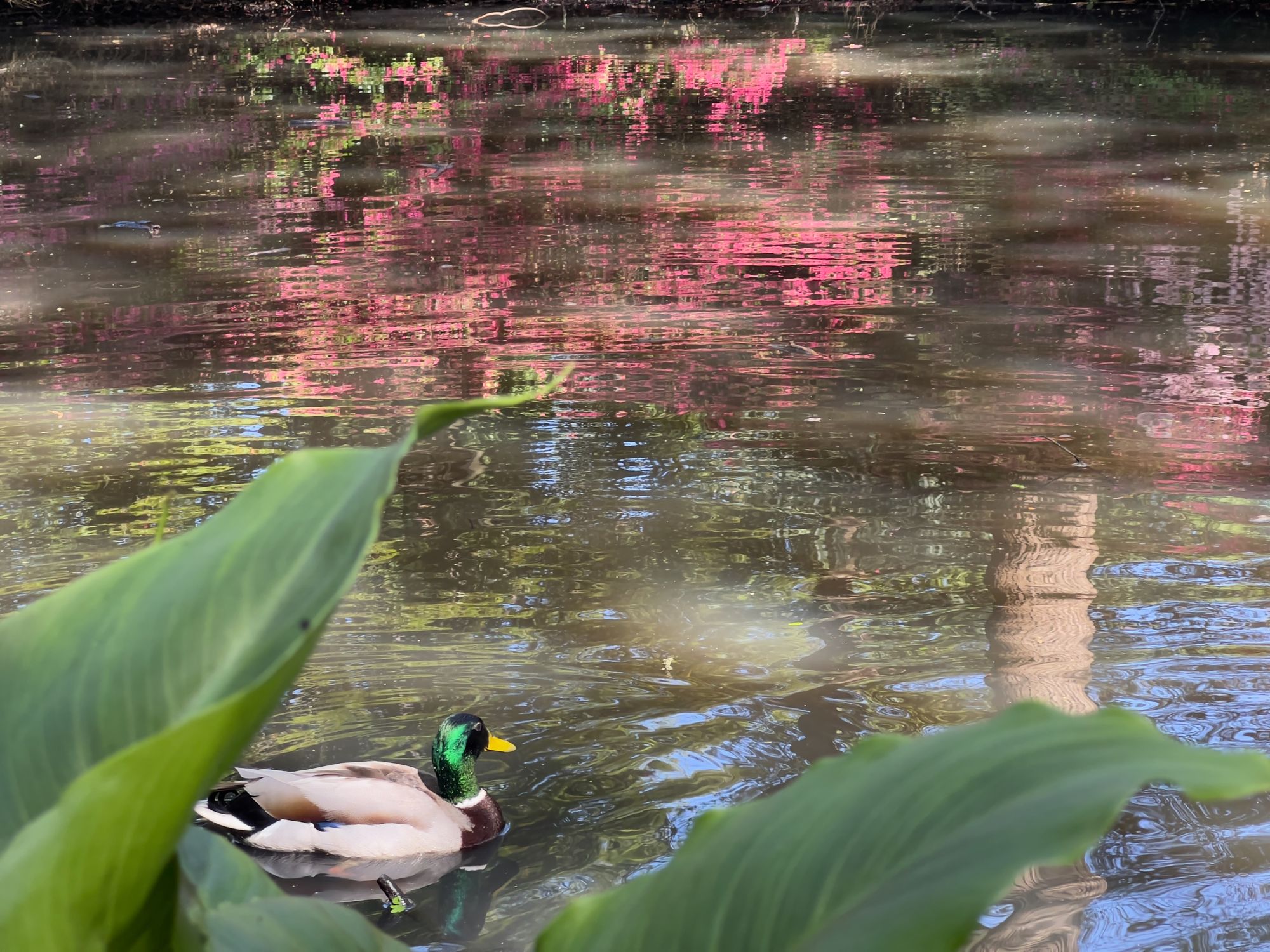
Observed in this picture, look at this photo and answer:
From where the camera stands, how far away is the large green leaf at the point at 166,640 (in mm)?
730

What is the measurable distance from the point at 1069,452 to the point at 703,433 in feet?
4.54

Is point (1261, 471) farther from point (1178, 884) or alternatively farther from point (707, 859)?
point (707, 859)

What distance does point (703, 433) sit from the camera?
5.57 m

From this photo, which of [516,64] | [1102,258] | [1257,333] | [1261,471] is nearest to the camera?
[1261,471]

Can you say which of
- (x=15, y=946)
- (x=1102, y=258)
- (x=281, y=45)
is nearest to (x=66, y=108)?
(x=281, y=45)

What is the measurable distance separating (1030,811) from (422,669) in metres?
3.30

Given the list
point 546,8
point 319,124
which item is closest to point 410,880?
point 319,124

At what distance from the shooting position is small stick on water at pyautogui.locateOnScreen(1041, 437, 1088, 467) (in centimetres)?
518

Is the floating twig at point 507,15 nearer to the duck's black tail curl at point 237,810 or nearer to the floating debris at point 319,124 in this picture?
the floating debris at point 319,124

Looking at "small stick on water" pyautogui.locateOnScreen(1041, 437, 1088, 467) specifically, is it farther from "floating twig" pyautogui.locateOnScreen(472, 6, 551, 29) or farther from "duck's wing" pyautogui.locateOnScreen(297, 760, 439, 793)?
"floating twig" pyautogui.locateOnScreen(472, 6, 551, 29)

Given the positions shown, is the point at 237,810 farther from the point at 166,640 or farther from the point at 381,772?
the point at 166,640

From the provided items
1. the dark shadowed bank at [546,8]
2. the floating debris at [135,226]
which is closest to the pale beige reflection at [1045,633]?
the floating debris at [135,226]

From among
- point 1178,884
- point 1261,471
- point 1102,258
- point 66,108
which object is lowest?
point 1178,884

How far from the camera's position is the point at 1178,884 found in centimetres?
301
